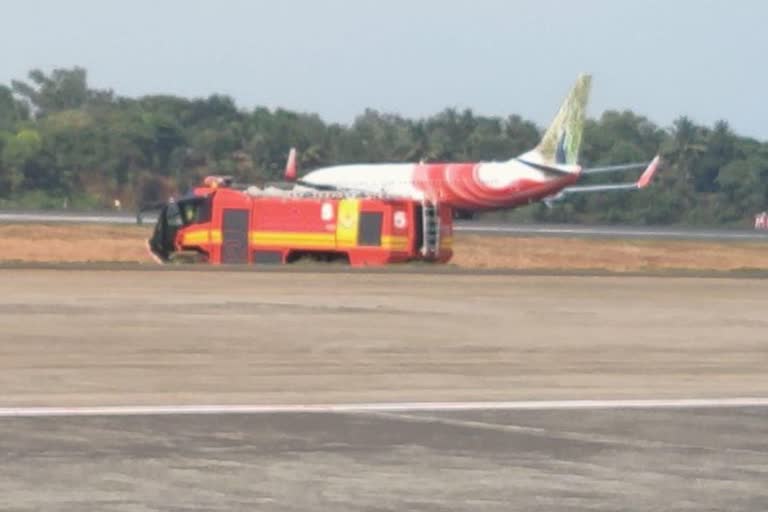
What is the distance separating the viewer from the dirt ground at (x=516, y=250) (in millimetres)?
51156

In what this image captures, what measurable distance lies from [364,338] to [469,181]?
54.5m

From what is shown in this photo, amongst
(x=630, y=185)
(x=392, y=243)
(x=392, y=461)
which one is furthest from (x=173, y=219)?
(x=630, y=185)

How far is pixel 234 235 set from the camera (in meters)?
41.7

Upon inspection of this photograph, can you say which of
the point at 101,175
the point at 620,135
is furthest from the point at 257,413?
the point at 620,135

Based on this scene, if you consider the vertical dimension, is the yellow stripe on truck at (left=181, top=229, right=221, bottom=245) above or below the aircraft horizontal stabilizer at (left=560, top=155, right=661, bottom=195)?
below

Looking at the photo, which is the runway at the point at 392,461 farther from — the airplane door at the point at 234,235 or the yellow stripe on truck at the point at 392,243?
the airplane door at the point at 234,235

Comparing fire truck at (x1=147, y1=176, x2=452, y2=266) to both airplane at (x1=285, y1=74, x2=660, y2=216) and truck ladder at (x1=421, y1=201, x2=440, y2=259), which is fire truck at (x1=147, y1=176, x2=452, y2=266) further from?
airplane at (x1=285, y1=74, x2=660, y2=216)

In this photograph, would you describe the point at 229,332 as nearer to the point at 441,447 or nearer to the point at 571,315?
the point at 571,315

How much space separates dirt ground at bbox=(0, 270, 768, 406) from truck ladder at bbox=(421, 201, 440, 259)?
42.7 ft

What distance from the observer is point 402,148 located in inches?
4441

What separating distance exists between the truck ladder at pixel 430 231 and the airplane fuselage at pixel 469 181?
99.5ft

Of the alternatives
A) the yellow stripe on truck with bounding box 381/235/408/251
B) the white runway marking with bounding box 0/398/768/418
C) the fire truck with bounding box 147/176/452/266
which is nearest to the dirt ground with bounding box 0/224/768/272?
the fire truck with bounding box 147/176/452/266

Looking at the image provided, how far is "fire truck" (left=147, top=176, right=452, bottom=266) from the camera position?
40.7m

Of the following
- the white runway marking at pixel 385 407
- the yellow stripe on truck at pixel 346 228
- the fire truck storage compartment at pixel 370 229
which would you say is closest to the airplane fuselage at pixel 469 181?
the fire truck storage compartment at pixel 370 229
